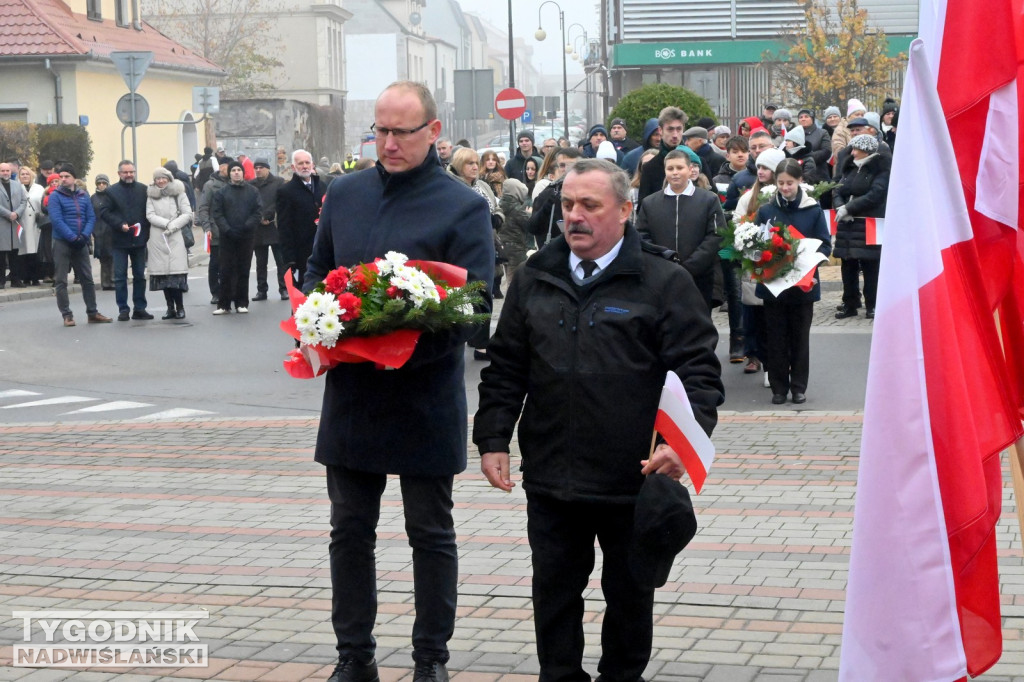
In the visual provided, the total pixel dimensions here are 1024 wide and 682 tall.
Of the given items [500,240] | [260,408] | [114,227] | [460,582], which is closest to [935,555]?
[460,582]

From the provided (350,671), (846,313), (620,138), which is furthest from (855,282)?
(350,671)

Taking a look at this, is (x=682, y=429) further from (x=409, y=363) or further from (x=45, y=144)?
(x=45, y=144)

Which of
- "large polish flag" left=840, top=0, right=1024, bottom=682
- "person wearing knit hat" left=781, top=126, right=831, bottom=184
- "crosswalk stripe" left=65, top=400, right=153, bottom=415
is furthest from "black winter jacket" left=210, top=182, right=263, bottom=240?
"large polish flag" left=840, top=0, right=1024, bottom=682

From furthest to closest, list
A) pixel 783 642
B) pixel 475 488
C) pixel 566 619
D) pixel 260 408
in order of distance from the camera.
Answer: pixel 260 408, pixel 475 488, pixel 783 642, pixel 566 619

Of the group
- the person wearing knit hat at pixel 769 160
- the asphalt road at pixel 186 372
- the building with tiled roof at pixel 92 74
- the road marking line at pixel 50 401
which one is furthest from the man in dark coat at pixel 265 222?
the building with tiled roof at pixel 92 74

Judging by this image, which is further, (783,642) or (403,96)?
(783,642)

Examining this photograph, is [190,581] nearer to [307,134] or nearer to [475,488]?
[475,488]

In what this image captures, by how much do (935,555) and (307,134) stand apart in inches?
2159

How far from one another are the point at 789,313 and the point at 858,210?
4.75 metres

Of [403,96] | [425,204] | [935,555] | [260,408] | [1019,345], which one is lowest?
[260,408]

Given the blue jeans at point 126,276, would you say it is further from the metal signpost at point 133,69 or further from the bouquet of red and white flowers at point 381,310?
the bouquet of red and white flowers at point 381,310

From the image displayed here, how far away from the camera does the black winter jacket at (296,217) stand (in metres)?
18.1

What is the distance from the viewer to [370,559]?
199 inches

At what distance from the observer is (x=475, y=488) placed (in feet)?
28.2
